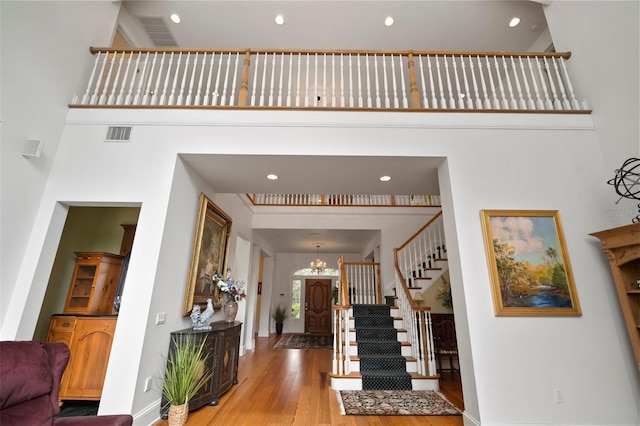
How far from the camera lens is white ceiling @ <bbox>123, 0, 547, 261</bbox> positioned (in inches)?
141

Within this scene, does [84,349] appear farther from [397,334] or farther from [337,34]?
[337,34]

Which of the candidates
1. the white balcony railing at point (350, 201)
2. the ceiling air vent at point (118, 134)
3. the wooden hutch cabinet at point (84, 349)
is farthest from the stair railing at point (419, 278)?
the ceiling air vent at point (118, 134)

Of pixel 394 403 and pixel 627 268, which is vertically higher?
pixel 627 268

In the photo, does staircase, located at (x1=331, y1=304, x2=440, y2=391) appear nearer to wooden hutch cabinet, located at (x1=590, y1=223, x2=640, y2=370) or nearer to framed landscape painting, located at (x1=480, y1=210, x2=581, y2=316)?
framed landscape painting, located at (x1=480, y1=210, x2=581, y2=316)

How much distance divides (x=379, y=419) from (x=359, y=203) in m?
4.84

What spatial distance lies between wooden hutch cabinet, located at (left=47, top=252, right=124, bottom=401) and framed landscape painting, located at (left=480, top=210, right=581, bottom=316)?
4.41 meters

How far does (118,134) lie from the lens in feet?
10.9

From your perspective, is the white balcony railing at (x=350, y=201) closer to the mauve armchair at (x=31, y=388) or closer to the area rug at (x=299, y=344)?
the area rug at (x=299, y=344)

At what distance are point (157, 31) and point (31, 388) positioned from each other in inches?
225

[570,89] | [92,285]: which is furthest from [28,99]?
[570,89]

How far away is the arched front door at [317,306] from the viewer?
998cm

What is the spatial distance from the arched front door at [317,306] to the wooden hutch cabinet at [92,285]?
7204mm

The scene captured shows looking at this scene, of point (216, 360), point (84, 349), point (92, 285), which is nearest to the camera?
point (84, 349)

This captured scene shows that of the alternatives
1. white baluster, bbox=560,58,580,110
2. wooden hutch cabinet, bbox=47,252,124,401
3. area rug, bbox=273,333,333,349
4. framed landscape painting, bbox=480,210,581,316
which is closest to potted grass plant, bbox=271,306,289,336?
area rug, bbox=273,333,333,349
